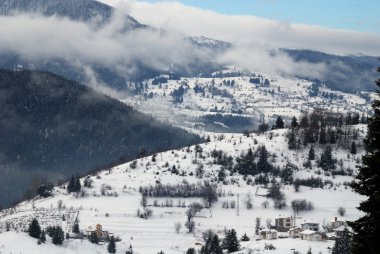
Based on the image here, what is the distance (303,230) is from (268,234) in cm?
820

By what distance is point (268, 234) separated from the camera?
13762 cm

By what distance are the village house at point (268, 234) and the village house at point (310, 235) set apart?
5.36m

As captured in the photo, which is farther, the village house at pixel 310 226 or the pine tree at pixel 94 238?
the village house at pixel 310 226

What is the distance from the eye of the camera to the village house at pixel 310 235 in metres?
132

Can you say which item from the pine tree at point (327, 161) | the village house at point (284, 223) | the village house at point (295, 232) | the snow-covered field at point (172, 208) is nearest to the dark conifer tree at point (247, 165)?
the snow-covered field at point (172, 208)

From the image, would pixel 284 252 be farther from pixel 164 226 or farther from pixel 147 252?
pixel 164 226

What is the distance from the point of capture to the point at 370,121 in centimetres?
2558

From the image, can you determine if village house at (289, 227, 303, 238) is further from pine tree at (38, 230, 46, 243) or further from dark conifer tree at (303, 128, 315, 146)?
dark conifer tree at (303, 128, 315, 146)

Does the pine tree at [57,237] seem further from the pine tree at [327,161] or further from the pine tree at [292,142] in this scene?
the pine tree at [292,142]

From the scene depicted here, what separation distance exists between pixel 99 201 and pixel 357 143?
7167cm

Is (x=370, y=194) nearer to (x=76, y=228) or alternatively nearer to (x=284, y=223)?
(x=76, y=228)

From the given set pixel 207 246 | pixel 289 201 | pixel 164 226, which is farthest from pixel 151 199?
pixel 207 246

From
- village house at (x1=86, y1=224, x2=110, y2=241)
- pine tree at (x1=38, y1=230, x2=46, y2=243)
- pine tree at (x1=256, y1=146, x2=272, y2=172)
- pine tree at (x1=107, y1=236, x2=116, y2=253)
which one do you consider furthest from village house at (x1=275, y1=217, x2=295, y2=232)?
pine tree at (x1=38, y1=230, x2=46, y2=243)

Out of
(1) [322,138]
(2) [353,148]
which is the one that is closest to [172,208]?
(2) [353,148]
